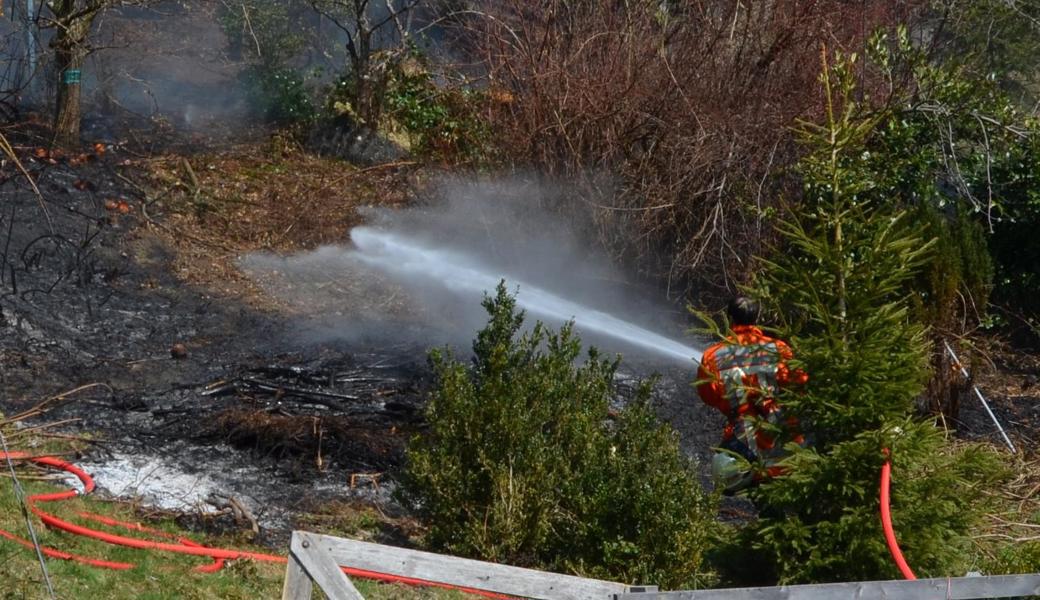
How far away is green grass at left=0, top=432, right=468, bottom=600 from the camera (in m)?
5.48

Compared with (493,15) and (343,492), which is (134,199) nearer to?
(493,15)

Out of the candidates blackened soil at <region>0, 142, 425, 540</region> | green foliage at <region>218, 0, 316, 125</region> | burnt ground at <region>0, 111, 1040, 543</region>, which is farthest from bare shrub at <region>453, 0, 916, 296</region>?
blackened soil at <region>0, 142, 425, 540</region>

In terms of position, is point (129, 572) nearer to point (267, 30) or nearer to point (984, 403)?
point (984, 403)

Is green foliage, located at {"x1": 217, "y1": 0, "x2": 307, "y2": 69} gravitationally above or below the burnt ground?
above

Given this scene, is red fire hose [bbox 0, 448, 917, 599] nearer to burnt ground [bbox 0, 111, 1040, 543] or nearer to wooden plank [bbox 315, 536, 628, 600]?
burnt ground [bbox 0, 111, 1040, 543]

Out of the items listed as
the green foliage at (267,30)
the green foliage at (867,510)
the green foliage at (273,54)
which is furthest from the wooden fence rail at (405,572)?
the green foliage at (267,30)

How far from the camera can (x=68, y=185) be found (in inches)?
475

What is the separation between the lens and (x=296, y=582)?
4.26 m

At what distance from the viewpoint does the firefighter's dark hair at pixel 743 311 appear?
6508 millimetres

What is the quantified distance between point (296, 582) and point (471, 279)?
8.41 meters

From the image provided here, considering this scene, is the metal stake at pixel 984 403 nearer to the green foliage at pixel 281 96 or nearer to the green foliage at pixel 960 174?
the green foliage at pixel 960 174

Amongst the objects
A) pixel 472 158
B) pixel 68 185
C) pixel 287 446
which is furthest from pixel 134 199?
pixel 287 446

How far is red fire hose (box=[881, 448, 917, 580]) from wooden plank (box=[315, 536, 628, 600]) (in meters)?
1.29

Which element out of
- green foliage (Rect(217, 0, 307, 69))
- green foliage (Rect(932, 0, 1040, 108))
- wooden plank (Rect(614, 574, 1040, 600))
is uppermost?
green foliage (Rect(932, 0, 1040, 108))
